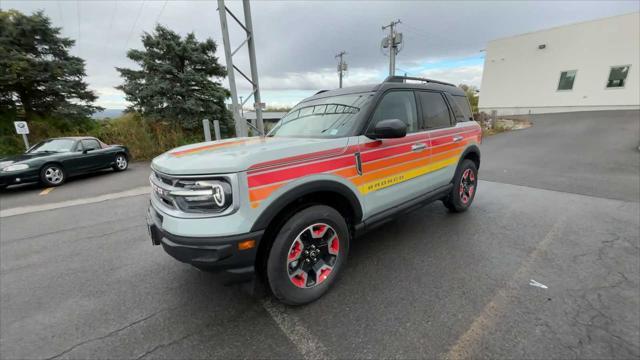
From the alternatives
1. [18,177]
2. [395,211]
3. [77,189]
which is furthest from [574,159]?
[18,177]

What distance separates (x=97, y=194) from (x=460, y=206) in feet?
25.1

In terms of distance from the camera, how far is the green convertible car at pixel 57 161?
6035 mm

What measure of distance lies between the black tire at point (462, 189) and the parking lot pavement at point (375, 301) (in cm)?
39

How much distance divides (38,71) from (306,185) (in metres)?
15.1

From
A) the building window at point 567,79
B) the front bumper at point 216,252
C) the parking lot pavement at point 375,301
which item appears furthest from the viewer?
the building window at point 567,79

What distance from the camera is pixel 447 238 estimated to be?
3.27 metres

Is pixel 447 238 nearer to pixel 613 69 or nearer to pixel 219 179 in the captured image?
pixel 219 179

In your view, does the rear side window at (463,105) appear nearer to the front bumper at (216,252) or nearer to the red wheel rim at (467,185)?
the red wheel rim at (467,185)

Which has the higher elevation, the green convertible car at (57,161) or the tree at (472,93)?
the tree at (472,93)

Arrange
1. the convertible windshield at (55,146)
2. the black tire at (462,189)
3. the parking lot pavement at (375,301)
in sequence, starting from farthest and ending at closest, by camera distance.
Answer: the convertible windshield at (55,146) → the black tire at (462,189) → the parking lot pavement at (375,301)

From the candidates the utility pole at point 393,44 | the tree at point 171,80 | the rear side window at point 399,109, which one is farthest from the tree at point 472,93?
the rear side window at point 399,109

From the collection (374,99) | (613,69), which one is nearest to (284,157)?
(374,99)

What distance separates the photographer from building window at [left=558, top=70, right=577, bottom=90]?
1934 centimetres

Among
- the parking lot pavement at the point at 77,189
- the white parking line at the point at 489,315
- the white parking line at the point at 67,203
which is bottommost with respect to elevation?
the white parking line at the point at 489,315
